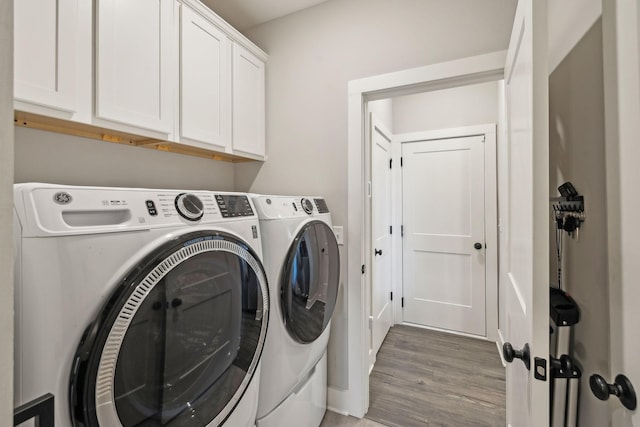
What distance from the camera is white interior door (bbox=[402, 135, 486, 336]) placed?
9.21 ft

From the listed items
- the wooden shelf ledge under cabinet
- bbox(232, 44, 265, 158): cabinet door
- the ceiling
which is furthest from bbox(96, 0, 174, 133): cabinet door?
the ceiling

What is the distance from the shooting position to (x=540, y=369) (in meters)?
0.70

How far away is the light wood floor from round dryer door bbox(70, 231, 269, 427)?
1.11 m

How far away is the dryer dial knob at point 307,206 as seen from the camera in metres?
1.49

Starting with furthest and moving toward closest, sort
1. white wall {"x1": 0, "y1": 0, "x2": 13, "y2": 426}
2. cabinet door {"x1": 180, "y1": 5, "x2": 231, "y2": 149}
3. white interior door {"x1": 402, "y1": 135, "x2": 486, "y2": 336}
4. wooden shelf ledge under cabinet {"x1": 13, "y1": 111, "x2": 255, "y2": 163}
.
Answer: white interior door {"x1": 402, "y1": 135, "x2": 486, "y2": 336} < cabinet door {"x1": 180, "y1": 5, "x2": 231, "y2": 149} < wooden shelf ledge under cabinet {"x1": 13, "y1": 111, "x2": 255, "y2": 163} < white wall {"x1": 0, "y1": 0, "x2": 13, "y2": 426}

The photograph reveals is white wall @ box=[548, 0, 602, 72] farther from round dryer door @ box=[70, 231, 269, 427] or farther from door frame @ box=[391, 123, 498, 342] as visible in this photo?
door frame @ box=[391, 123, 498, 342]

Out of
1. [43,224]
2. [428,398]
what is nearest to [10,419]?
[43,224]

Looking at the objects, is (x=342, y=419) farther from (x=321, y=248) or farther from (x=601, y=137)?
(x=601, y=137)

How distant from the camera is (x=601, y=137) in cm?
80

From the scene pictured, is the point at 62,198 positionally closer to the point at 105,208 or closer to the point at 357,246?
the point at 105,208

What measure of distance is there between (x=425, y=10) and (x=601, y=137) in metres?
1.24

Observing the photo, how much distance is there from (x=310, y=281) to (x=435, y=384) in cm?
146

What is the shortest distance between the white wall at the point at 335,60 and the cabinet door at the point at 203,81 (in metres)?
0.42

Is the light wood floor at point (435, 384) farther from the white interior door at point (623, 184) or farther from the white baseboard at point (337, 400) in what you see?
the white interior door at point (623, 184)
